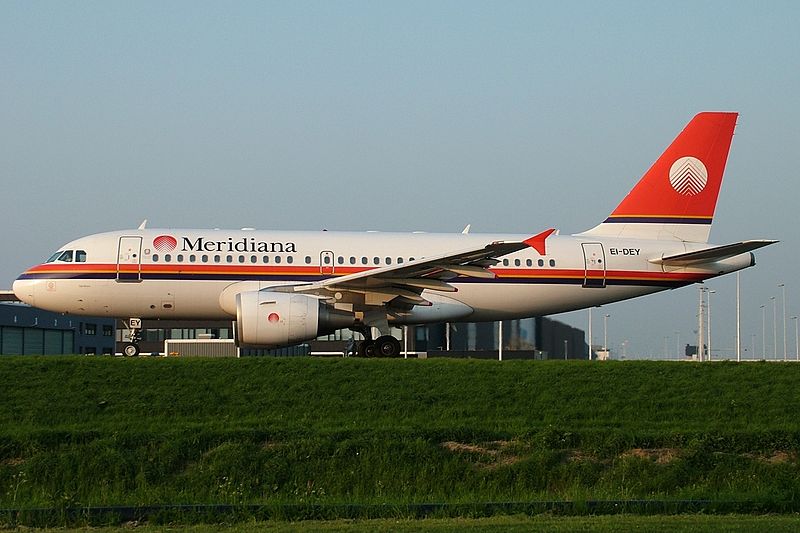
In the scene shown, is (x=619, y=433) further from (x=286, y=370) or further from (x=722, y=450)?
(x=286, y=370)

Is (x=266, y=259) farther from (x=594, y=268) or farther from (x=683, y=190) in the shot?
(x=683, y=190)

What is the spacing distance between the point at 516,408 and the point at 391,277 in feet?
24.2

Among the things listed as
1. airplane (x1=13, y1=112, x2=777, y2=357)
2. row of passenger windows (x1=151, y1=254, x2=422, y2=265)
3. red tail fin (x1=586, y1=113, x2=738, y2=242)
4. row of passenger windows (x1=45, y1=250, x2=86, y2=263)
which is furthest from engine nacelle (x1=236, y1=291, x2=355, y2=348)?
red tail fin (x1=586, y1=113, x2=738, y2=242)

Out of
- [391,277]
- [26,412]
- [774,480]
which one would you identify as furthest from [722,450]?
[26,412]

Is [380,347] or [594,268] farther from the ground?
[594,268]

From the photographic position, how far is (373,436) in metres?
19.3

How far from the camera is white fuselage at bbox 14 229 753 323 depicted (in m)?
29.9

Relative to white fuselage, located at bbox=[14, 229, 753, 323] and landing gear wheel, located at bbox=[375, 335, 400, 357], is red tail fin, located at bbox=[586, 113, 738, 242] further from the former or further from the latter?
landing gear wheel, located at bbox=[375, 335, 400, 357]

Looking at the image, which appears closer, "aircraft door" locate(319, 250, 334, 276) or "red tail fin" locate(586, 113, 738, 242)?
"aircraft door" locate(319, 250, 334, 276)

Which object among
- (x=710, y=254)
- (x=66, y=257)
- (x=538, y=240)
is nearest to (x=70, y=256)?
(x=66, y=257)

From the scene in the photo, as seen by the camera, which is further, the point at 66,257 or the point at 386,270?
the point at 66,257

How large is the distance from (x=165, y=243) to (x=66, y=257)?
2.86m

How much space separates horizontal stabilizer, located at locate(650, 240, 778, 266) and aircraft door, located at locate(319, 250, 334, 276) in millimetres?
9639

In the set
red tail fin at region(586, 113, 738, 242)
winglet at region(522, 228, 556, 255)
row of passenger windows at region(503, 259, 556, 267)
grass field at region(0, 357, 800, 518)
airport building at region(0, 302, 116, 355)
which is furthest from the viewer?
airport building at region(0, 302, 116, 355)
